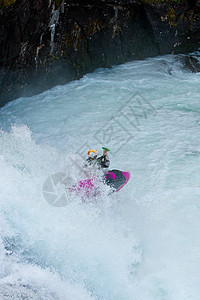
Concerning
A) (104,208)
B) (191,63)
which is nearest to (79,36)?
(191,63)

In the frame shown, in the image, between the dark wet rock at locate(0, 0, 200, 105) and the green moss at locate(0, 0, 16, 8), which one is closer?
the green moss at locate(0, 0, 16, 8)

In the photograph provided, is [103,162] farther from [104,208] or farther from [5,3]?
[5,3]

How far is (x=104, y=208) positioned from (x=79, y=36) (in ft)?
25.8

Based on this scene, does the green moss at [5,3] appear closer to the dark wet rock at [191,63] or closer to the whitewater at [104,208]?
the whitewater at [104,208]

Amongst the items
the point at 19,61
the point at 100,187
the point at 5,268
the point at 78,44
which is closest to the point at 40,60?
the point at 19,61

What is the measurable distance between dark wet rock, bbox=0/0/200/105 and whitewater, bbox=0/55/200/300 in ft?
4.69

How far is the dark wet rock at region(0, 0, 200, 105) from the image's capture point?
859cm

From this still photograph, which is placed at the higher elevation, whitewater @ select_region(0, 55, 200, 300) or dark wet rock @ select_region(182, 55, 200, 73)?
dark wet rock @ select_region(182, 55, 200, 73)

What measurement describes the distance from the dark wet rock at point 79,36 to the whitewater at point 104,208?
1.43 metres

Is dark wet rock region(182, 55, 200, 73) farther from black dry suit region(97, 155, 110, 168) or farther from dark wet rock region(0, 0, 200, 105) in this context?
black dry suit region(97, 155, 110, 168)

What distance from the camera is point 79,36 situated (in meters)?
11.1

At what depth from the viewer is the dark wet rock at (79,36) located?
8.59 m

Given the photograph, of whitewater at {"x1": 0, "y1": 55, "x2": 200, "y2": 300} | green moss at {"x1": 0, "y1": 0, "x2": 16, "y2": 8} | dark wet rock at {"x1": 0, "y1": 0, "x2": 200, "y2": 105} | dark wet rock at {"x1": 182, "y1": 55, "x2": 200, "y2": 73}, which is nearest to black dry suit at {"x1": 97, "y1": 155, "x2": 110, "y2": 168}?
whitewater at {"x1": 0, "y1": 55, "x2": 200, "y2": 300}

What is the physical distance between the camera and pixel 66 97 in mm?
10438
